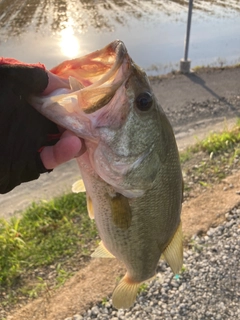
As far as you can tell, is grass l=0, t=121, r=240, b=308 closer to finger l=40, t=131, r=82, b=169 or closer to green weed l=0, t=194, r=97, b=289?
green weed l=0, t=194, r=97, b=289

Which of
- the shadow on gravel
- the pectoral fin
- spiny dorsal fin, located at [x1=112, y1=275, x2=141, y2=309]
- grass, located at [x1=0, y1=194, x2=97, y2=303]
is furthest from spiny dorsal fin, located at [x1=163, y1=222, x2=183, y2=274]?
the shadow on gravel

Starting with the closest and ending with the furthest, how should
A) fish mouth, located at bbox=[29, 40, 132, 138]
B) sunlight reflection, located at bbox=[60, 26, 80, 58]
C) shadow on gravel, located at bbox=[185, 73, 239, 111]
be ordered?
fish mouth, located at bbox=[29, 40, 132, 138] < shadow on gravel, located at bbox=[185, 73, 239, 111] < sunlight reflection, located at bbox=[60, 26, 80, 58]

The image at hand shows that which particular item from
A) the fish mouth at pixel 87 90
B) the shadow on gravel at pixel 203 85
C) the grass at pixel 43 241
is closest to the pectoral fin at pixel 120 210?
the fish mouth at pixel 87 90

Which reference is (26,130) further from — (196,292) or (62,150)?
(196,292)

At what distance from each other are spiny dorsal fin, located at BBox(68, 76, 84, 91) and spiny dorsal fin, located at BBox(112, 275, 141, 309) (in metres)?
1.20

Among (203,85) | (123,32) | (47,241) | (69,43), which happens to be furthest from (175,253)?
(123,32)

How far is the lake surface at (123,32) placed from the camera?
11609 mm

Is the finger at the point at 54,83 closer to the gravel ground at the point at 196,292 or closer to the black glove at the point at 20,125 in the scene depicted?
the black glove at the point at 20,125

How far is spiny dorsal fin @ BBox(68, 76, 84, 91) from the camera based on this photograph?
5.29 ft

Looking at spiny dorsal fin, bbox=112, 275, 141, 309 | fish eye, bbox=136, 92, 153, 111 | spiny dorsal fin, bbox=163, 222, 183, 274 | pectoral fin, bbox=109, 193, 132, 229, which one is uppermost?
fish eye, bbox=136, 92, 153, 111

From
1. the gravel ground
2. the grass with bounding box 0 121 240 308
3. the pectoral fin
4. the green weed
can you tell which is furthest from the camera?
the green weed

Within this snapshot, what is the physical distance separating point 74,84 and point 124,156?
0.40 metres

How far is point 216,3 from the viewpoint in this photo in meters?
19.9

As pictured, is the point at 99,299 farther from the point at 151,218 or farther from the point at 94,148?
the point at 94,148
